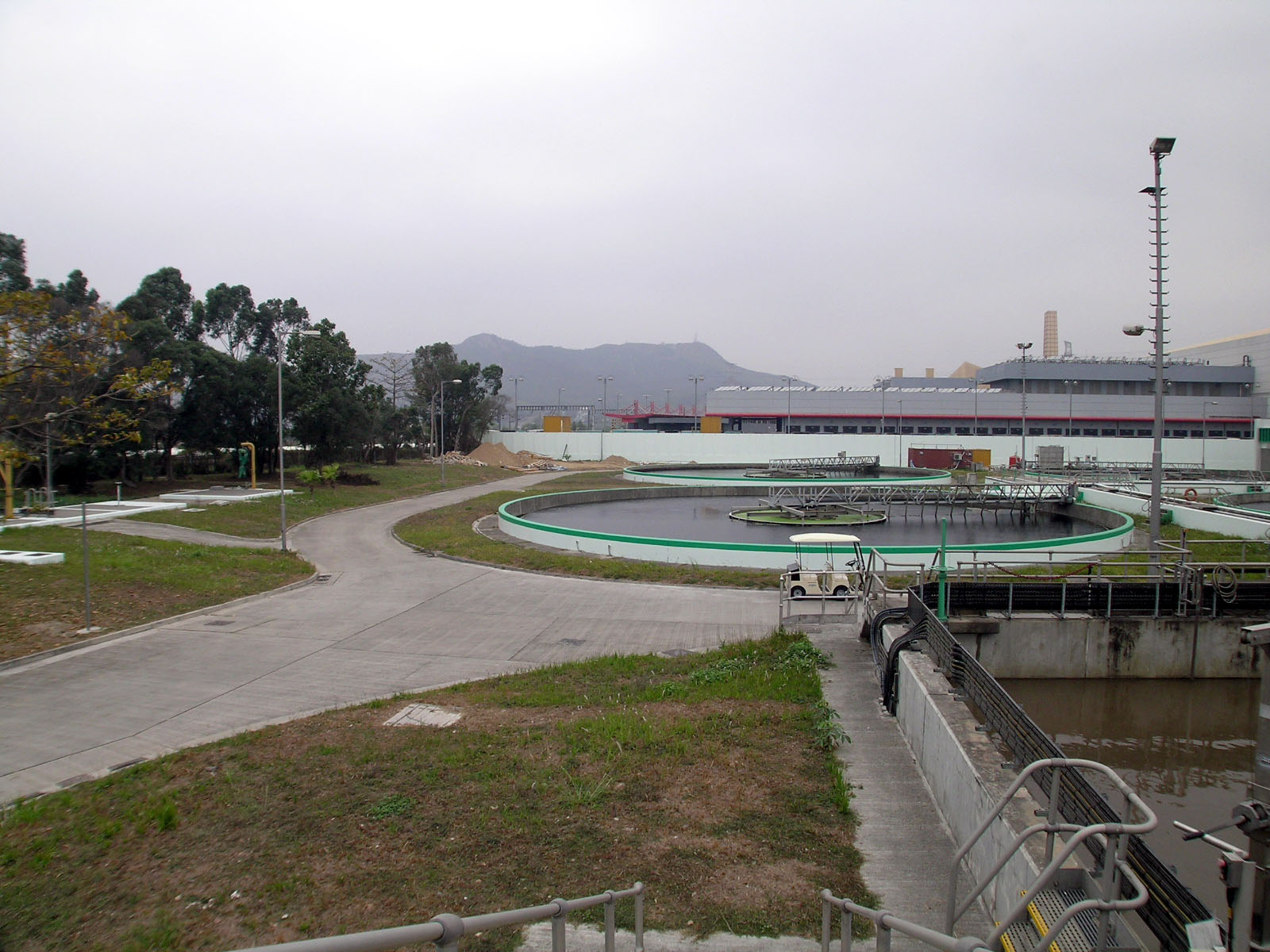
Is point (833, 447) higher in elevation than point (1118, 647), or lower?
higher

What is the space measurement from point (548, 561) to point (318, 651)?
8.30 meters

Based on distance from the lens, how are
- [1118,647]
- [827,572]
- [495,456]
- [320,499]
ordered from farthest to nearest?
[495,456] → [320,499] → [827,572] → [1118,647]

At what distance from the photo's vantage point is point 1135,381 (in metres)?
74.7

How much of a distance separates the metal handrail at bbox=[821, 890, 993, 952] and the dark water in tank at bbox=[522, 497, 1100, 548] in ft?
61.1

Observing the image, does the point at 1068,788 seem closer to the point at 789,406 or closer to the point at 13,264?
the point at 13,264

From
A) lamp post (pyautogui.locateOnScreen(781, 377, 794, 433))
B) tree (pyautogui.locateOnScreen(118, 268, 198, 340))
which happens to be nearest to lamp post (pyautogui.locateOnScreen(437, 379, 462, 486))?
tree (pyautogui.locateOnScreen(118, 268, 198, 340))

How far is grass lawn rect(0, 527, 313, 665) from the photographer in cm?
1330

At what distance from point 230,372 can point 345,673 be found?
127 ft

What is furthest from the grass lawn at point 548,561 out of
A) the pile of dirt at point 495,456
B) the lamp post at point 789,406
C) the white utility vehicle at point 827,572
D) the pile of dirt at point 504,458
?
the lamp post at point 789,406

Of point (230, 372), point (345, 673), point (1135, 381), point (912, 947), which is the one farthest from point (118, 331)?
point (1135, 381)

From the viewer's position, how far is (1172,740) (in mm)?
10938

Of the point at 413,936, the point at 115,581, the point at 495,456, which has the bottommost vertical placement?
the point at 115,581

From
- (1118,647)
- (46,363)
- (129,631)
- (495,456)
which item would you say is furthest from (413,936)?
(495,456)

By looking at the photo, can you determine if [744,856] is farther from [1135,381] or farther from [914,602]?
[1135,381]
